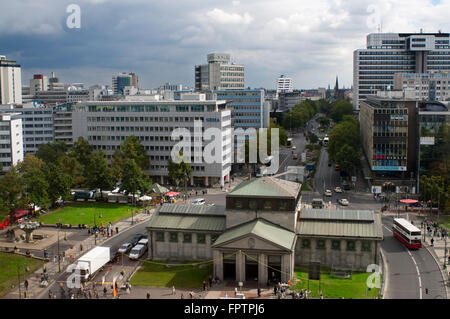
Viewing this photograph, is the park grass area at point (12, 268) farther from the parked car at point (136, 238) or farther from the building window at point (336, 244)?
the building window at point (336, 244)

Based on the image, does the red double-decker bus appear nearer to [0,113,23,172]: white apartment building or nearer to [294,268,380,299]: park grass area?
[294,268,380,299]: park grass area

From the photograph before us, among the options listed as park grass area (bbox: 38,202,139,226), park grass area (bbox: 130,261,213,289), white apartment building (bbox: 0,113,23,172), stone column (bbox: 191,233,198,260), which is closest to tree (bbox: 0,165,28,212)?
park grass area (bbox: 38,202,139,226)

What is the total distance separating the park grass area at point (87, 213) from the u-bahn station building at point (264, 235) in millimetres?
23106

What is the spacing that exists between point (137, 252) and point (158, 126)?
5638cm

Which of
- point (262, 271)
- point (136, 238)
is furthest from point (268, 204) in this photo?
point (136, 238)

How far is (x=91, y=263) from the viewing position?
5503 centimetres

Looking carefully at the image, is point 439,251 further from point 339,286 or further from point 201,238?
point 201,238

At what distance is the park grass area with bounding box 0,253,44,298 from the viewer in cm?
5536

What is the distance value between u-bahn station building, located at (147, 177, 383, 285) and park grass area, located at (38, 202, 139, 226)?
23106mm

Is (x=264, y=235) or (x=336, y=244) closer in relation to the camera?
(x=264, y=235)

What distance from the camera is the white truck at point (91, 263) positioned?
179 feet

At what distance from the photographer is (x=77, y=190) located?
4008 inches

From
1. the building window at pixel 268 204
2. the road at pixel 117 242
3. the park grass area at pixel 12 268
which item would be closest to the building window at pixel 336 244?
the building window at pixel 268 204
